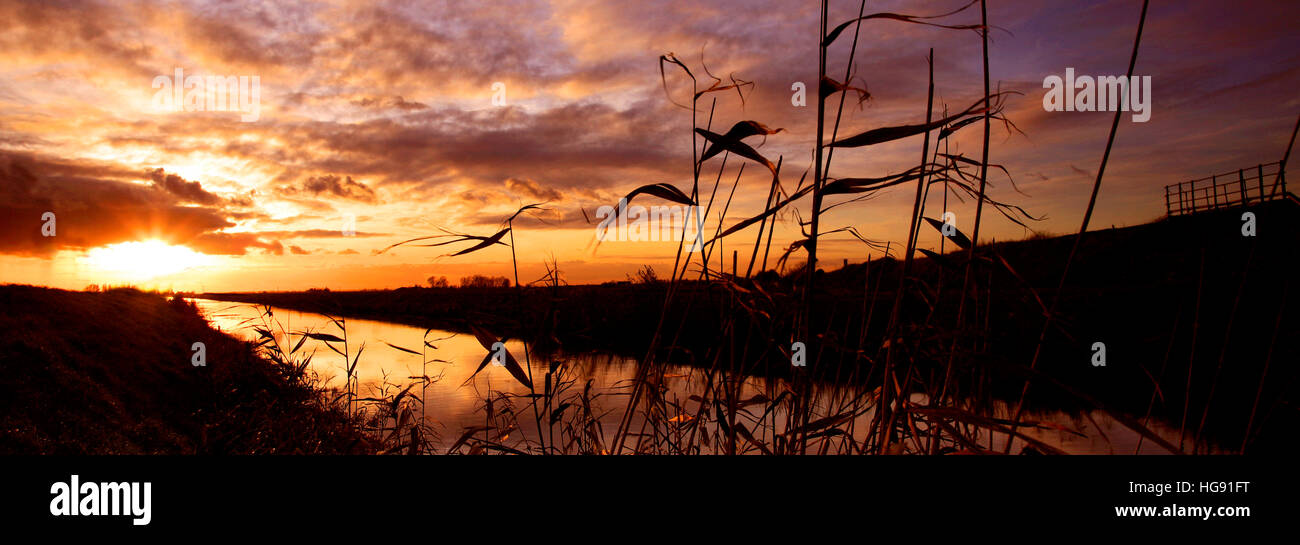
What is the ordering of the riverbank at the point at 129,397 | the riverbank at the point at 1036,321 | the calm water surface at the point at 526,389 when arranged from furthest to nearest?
the riverbank at the point at 129,397
the calm water surface at the point at 526,389
the riverbank at the point at 1036,321

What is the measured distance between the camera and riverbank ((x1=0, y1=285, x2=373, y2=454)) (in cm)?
545

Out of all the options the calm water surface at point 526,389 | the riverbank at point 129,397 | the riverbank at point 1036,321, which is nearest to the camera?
the riverbank at point 1036,321

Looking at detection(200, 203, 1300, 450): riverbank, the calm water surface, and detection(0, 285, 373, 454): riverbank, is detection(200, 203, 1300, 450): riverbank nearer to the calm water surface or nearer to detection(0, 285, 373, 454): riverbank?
the calm water surface

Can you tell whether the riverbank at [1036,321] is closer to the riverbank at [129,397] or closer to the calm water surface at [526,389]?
the calm water surface at [526,389]

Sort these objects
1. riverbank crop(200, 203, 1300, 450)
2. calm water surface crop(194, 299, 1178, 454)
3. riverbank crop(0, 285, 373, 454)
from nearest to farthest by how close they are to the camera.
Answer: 1. riverbank crop(200, 203, 1300, 450)
2. calm water surface crop(194, 299, 1178, 454)
3. riverbank crop(0, 285, 373, 454)

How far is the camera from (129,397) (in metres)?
7.78

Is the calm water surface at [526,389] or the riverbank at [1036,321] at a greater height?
the riverbank at [1036,321]

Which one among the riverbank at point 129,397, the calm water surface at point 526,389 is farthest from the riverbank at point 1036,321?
the riverbank at point 129,397

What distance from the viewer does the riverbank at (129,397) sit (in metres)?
5.45

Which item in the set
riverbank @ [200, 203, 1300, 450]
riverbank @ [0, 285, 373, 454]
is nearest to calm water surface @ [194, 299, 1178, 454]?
riverbank @ [200, 203, 1300, 450]

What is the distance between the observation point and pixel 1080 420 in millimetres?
8508
